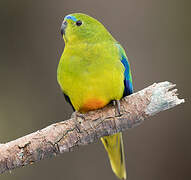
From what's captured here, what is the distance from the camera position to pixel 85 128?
8.05ft

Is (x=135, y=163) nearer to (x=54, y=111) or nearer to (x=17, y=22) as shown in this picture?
(x=54, y=111)

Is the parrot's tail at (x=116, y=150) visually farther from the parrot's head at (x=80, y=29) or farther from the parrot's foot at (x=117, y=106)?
the parrot's head at (x=80, y=29)

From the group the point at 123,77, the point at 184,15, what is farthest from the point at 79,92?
the point at 184,15

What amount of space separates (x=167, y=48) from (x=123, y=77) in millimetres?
1689

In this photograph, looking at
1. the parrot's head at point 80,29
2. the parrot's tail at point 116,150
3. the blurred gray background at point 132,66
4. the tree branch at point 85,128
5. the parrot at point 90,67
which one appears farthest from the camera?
the blurred gray background at point 132,66

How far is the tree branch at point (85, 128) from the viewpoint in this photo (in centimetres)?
231

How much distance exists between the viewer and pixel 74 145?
2430mm

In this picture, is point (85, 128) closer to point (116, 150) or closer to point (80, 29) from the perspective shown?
point (116, 150)

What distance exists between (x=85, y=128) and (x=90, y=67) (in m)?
0.43

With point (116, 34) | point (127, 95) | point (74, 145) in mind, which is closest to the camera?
point (74, 145)

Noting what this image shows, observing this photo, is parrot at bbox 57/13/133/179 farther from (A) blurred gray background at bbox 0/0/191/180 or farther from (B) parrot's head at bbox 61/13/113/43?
(A) blurred gray background at bbox 0/0/191/180

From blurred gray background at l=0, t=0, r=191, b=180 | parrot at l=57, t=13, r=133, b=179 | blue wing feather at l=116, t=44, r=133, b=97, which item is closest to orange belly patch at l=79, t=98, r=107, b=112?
parrot at l=57, t=13, r=133, b=179

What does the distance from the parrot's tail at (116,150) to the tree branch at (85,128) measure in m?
0.42

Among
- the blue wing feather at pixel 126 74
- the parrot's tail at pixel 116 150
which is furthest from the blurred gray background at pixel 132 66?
the blue wing feather at pixel 126 74
